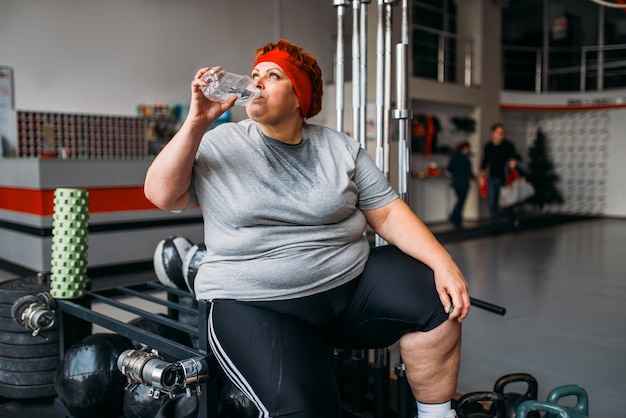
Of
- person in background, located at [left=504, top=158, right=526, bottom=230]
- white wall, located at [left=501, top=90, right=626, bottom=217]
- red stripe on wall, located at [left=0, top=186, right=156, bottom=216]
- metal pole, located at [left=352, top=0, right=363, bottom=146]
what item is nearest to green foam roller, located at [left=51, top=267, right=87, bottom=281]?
metal pole, located at [left=352, top=0, right=363, bottom=146]

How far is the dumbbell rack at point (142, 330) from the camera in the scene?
1563 mm

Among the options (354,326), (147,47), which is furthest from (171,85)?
(354,326)

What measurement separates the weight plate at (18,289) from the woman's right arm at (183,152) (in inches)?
47.0

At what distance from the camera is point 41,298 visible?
7.18 ft

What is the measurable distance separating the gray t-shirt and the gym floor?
50.0 inches

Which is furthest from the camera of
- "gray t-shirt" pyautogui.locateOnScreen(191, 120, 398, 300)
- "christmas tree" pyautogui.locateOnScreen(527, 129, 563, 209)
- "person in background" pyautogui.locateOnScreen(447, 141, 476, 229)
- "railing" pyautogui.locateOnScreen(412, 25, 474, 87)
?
"christmas tree" pyautogui.locateOnScreen(527, 129, 563, 209)

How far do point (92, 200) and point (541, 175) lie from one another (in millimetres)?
9835

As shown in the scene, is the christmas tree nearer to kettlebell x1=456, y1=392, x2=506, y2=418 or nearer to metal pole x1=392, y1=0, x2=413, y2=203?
metal pole x1=392, y1=0, x2=413, y2=203

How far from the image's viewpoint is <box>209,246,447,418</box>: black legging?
131cm

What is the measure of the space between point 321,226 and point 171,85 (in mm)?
7444

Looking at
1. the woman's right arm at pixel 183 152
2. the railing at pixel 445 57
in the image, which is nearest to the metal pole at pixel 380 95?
the woman's right arm at pixel 183 152

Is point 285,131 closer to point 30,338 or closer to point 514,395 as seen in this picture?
point 514,395

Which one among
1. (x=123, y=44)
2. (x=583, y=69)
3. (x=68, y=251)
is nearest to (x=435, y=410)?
(x=68, y=251)

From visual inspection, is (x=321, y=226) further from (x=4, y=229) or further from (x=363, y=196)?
(x=4, y=229)
